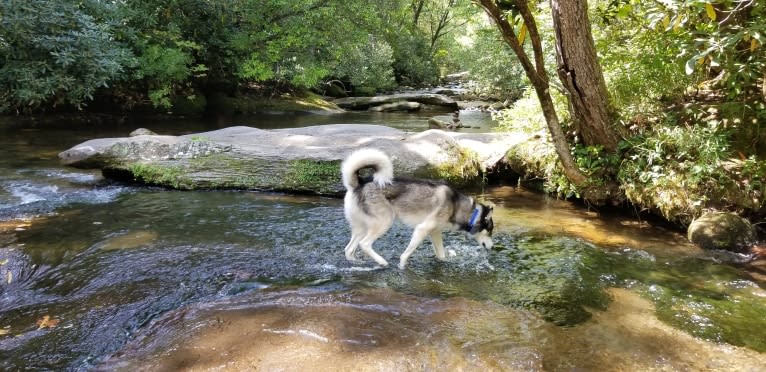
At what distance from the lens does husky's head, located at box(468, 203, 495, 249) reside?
608 cm

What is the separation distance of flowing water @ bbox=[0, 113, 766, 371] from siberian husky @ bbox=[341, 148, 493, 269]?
0.32 meters

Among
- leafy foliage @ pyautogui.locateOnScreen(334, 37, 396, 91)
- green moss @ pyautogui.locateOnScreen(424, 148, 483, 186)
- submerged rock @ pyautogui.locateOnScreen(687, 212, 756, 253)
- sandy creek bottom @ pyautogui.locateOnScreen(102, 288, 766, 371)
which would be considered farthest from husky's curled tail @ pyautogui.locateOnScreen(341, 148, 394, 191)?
leafy foliage @ pyautogui.locateOnScreen(334, 37, 396, 91)

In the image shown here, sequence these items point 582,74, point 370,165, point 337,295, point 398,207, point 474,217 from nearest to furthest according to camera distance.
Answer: point 337,295 < point 370,165 < point 398,207 < point 474,217 < point 582,74

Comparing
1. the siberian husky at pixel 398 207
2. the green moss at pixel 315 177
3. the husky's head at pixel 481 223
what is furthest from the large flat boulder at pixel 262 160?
the husky's head at pixel 481 223

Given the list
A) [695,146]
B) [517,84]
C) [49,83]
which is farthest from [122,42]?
[517,84]

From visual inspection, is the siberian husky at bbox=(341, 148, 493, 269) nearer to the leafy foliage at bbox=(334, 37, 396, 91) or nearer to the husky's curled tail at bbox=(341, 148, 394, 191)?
the husky's curled tail at bbox=(341, 148, 394, 191)

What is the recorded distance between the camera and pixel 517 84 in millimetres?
25250

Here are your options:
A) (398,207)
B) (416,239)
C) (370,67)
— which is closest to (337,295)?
(416,239)

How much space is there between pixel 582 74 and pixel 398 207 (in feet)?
11.7

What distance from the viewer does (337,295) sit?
497 cm

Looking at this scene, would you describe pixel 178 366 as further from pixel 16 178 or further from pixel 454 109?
pixel 454 109

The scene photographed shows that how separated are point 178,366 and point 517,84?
24.1 metres

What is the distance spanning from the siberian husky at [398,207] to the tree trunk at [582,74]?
2698mm

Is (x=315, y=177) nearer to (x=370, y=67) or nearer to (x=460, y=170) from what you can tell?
(x=460, y=170)
